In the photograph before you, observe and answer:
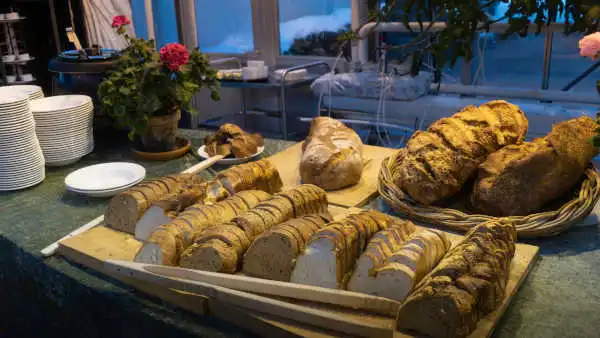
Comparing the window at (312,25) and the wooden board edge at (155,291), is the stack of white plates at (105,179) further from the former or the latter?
the window at (312,25)

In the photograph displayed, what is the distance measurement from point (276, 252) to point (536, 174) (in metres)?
0.69

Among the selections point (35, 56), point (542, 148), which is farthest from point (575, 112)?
point (35, 56)

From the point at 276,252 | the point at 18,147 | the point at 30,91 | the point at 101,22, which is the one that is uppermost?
the point at 101,22

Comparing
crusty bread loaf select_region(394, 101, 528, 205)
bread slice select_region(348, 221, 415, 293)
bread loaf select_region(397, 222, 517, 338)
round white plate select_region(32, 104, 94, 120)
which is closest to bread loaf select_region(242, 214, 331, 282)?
bread slice select_region(348, 221, 415, 293)

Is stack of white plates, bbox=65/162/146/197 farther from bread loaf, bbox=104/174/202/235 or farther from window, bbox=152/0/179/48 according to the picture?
window, bbox=152/0/179/48

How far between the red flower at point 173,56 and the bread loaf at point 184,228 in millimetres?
697

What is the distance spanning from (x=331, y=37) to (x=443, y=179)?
3.40 meters

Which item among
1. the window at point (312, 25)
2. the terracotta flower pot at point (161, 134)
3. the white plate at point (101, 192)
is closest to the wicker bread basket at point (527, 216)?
the white plate at point (101, 192)

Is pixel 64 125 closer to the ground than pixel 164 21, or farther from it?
closer to the ground

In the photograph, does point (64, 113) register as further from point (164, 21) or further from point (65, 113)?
point (164, 21)

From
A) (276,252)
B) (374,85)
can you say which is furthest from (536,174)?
(374,85)

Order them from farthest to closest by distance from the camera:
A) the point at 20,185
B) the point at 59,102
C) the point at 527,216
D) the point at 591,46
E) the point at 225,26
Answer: the point at 225,26 < the point at 59,102 < the point at 20,185 < the point at 527,216 < the point at 591,46

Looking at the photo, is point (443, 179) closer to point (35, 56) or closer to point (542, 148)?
point (542, 148)

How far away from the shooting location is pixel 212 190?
154 cm
